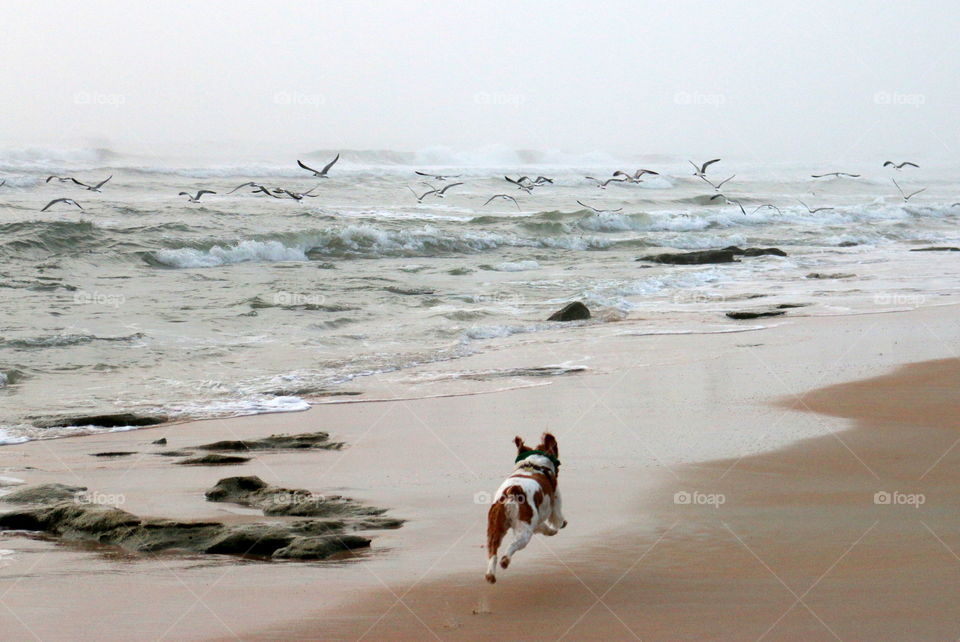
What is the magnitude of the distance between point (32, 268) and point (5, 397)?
11.1m

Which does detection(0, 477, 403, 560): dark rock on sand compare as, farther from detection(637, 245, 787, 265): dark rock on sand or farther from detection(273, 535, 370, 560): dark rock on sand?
detection(637, 245, 787, 265): dark rock on sand

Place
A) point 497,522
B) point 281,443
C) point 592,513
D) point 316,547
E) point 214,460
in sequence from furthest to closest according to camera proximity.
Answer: point 281,443
point 214,460
point 592,513
point 316,547
point 497,522

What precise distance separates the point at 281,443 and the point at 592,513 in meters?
2.81

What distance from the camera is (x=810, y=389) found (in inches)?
352

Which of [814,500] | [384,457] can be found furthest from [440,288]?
[814,500]

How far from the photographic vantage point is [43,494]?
19.7ft

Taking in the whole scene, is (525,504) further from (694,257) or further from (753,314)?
(694,257)

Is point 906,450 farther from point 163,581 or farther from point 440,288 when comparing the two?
point 440,288

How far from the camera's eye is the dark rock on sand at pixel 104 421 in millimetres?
8266

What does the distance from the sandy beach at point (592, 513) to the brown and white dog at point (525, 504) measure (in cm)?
25

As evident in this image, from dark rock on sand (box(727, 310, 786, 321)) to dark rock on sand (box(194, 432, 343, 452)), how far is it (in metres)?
7.70

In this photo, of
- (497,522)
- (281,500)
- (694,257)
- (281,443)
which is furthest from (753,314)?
(497,522)

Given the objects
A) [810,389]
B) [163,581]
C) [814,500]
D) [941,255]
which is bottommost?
[941,255]

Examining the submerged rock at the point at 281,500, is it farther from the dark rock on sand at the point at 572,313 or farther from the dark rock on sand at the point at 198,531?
the dark rock on sand at the point at 572,313
